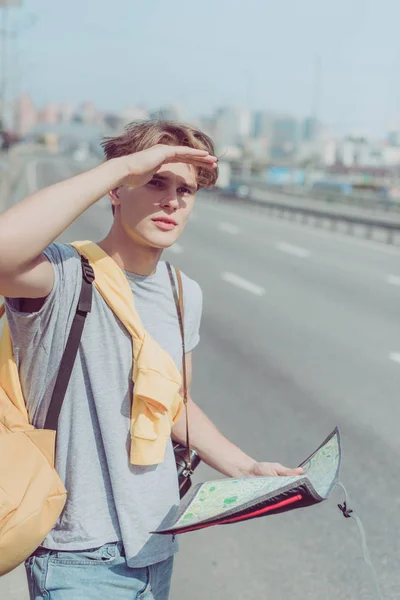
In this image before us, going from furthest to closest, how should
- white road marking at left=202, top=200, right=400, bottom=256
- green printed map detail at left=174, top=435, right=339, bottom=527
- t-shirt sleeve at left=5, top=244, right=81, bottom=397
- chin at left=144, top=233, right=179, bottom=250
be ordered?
white road marking at left=202, top=200, right=400, bottom=256, chin at left=144, top=233, right=179, bottom=250, t-shirt sleeve at left=5, top=244, right=81, bottom=397, green printed map detail at left=174, top=435, right=339, bottom=527

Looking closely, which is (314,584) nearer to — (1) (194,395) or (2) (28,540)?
(2) (28,540)

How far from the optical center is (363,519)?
4742mm

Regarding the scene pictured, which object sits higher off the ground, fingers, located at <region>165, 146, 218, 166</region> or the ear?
fingers, located at <region>165, 146, 218, 166</region>

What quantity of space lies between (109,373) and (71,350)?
0.12 meters

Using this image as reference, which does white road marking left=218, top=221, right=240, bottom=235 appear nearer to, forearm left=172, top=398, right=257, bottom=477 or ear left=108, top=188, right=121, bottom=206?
forearm left=172, top=398, right=257, bottom=477

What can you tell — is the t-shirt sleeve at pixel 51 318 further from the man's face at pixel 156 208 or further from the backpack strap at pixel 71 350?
the man's face at pixel 156 208

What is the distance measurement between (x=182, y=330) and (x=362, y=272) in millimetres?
14471

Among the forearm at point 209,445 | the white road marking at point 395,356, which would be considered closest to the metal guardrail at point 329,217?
the white road marking at point 395,356

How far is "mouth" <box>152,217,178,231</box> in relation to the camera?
82.9 inches

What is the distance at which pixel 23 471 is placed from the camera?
187 centimetres

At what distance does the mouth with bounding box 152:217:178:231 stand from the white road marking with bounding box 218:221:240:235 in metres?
23.2

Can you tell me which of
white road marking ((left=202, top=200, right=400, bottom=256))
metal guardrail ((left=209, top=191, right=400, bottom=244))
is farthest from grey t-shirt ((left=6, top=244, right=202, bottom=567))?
metal guardrail ((left=209, top=191, right=400, bottom=244))

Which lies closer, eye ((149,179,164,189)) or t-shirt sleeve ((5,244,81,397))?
t-shirt sleeve ((5,244,81,397))

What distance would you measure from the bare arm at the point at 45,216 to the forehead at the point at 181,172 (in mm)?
92
